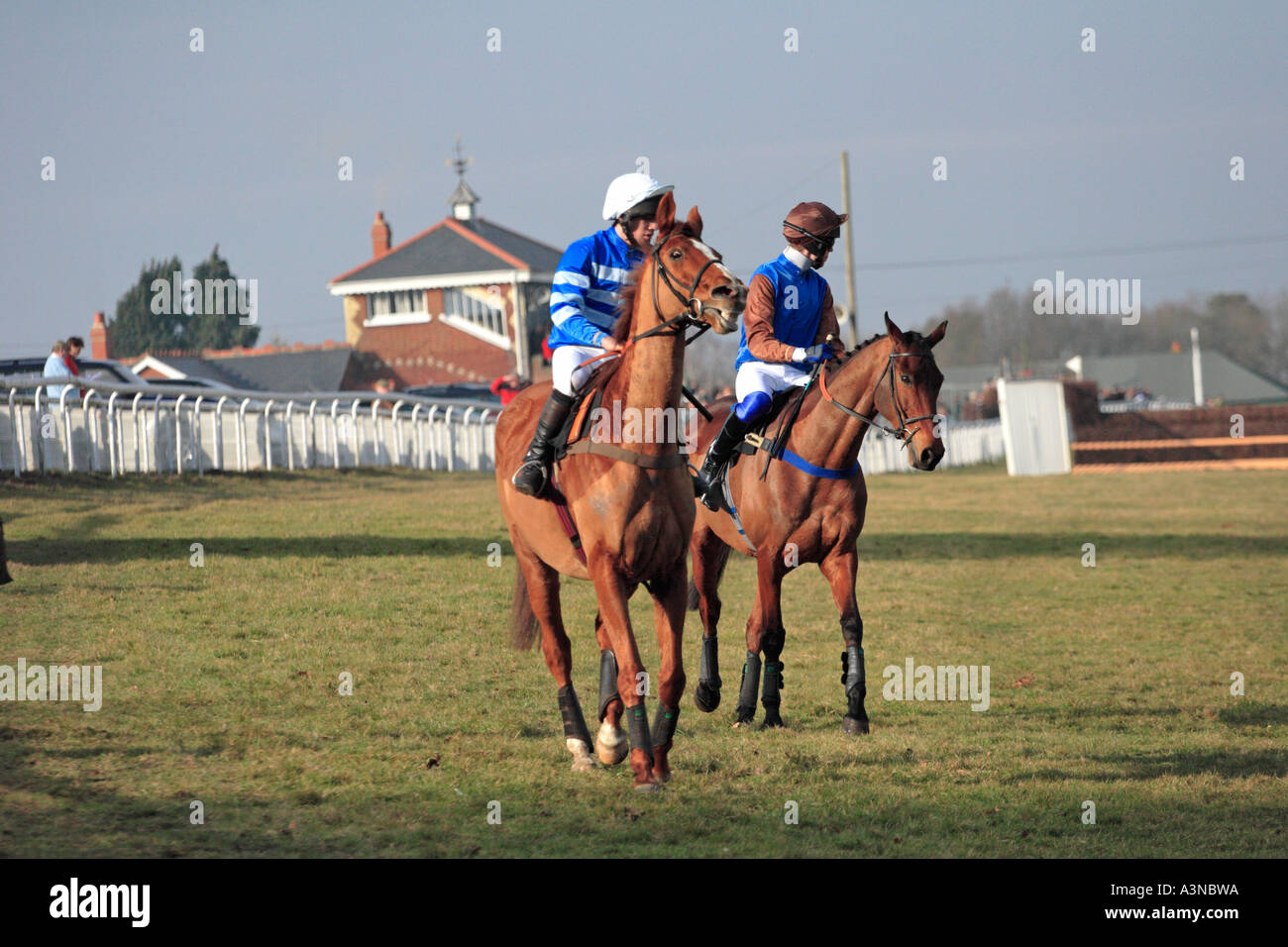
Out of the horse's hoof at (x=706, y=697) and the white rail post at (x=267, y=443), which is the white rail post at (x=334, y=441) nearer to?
the white rail post at (x=267, y=443)

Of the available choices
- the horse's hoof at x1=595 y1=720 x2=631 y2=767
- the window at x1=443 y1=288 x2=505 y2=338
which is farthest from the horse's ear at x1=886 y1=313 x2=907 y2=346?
the window at x1=443 y1=288 x2=505 y2=338

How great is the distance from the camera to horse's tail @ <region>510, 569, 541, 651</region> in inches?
306

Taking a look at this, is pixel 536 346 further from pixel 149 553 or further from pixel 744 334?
pixel 744 334

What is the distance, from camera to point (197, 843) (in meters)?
5.17

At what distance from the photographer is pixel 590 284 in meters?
6.66

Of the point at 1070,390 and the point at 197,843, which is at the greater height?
the point at 1070,390

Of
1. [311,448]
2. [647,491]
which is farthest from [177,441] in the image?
[647,491]

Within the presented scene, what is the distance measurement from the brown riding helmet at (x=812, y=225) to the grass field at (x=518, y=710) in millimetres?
2751

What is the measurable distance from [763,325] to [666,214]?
82.0 inches

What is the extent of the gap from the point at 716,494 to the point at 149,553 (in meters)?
6.02

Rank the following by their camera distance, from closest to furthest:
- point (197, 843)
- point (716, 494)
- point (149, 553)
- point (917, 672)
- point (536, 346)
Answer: point (197, 843) → point (716, 494) → point (917, 672) → point (149, 553) → point (536, 346)

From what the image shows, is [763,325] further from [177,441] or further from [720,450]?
[177,441]

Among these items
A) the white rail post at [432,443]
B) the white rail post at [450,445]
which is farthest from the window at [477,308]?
the white rail post at [432,443]
